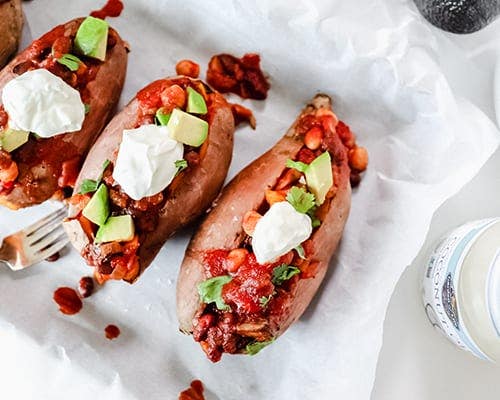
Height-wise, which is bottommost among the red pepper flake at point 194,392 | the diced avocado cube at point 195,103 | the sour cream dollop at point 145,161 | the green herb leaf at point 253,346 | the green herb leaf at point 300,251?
the red pepper flake at point 194,392

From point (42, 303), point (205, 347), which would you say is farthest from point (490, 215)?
point (42, 303)

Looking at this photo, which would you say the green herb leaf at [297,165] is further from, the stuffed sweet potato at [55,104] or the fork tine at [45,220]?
the fork tine at [45,220]

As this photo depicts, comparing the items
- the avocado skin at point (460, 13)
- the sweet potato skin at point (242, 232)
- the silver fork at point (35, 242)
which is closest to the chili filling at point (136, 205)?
the sweet potato skin at point (242, 232)

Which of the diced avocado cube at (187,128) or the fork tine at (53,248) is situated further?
the fork tine at (53,248)

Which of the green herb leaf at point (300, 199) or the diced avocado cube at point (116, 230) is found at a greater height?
the green herb leaf at point (300, 199)

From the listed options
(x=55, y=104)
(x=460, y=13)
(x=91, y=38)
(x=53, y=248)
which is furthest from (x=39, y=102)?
(x=460, y=13)

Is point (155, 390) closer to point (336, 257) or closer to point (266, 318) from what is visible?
point (266, 318)

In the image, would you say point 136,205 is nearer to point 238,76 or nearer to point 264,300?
point 264,300

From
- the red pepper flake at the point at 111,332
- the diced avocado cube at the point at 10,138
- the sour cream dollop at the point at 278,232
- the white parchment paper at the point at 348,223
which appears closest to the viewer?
the sour cream dollop at the point at 278,232
